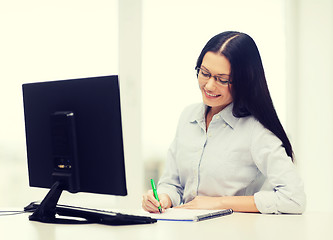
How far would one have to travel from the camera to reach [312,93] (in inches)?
138

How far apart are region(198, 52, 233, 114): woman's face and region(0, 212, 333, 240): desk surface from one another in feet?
1.79

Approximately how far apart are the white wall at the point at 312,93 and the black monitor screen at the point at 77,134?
94.4 inches

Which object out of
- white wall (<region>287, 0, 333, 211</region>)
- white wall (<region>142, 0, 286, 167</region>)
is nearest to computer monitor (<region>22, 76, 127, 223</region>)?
white wall (<region>142, 0, 286, 167</region>)

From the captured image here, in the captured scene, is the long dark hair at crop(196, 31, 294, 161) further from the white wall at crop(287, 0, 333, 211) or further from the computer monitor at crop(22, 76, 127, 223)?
the white wall at crop(287, 0, 333, 211)

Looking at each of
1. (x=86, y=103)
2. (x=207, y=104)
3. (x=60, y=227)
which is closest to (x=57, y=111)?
(x=86, y=103)

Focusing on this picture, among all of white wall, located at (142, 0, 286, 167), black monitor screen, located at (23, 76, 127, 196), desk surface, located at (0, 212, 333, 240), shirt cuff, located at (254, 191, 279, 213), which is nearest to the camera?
desk surface, located at (0, 212, 333, 240)

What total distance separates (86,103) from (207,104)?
641 millimetres

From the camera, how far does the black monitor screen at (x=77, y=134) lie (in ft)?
4.63

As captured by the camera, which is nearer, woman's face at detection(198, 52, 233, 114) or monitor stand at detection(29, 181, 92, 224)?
monitor stand at detection(29, 181, 92, 224)

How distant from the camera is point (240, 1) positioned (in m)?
3.52

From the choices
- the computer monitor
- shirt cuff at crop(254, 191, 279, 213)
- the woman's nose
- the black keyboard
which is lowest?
shirt cuff at crop(254, 191, 279, 213)

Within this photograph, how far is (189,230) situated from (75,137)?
473 millimetres

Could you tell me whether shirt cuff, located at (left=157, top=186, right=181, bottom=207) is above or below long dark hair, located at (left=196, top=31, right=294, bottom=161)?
below

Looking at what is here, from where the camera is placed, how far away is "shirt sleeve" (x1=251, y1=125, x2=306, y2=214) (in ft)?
5.55
